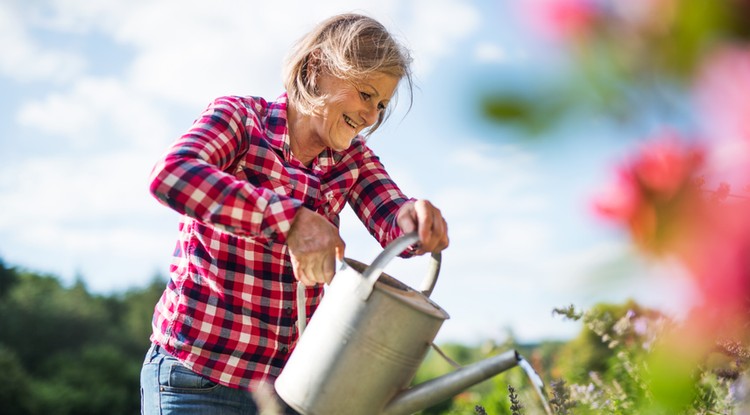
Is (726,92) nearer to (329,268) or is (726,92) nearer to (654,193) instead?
(654,193)

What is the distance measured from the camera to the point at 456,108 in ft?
1.46

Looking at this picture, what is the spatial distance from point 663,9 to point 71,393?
37.4ft

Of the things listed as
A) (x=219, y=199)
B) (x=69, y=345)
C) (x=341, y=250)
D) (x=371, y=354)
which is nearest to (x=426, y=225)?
(x=341, y=250)

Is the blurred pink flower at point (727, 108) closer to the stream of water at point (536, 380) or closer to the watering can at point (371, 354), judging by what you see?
the stream of water at point (536, 380)

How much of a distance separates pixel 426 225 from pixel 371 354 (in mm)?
342

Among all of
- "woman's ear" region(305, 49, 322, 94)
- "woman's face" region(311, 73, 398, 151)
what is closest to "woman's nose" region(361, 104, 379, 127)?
"woman's face" region(311, 73, 398, 151)

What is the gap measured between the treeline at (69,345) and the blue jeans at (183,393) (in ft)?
30.7

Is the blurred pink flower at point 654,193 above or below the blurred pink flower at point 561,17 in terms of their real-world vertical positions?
below

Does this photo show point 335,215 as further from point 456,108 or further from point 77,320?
point 77,320

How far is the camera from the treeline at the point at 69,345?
10.5 metres

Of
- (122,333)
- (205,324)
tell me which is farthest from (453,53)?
(122,333)

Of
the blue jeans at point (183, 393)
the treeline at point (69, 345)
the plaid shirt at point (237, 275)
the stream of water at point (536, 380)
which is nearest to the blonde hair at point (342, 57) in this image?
the plaid shirt at point (237, 275)

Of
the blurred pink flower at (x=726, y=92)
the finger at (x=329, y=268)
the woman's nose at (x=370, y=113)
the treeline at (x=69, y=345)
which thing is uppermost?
the woman's nose at (x=370, y=113)

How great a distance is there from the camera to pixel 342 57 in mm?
2025
